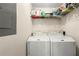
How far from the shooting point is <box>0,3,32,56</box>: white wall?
4.35 feet

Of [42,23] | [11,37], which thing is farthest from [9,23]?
[42,23]

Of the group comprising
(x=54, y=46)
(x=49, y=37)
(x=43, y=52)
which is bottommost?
(x=43, y=52)

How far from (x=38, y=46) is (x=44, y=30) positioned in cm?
34

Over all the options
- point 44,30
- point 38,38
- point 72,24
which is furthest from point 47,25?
point 72,24

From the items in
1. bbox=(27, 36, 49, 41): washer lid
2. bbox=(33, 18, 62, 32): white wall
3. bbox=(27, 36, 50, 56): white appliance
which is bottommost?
bbox=(27, 36, 50, 56): white appliance

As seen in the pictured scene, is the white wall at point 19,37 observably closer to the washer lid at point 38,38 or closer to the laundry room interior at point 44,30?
the laundry room interior at point 44,30

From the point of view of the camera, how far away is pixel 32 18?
2002mm

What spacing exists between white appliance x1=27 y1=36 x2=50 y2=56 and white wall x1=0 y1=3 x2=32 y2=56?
0.36ft

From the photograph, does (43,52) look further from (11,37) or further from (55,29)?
(11,37)

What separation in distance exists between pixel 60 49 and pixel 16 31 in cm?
81

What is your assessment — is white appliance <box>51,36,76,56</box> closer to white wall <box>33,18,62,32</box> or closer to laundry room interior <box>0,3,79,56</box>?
laundry room interior <box>0,3,79,56</box>

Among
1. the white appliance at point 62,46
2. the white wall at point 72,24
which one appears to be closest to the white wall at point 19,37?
the white appliance at point 62,46

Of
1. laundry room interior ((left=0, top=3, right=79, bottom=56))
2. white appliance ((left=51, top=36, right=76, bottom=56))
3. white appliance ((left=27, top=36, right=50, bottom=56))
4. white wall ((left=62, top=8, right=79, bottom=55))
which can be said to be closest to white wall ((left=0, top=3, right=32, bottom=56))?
laundry room interior ((left=0, top=3, right=79, bottom=56))

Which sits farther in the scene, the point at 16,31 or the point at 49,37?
the point at 49,37
